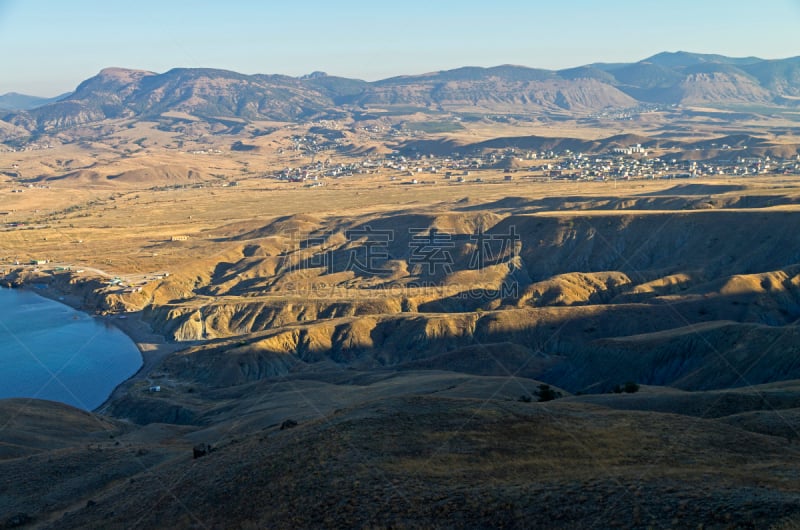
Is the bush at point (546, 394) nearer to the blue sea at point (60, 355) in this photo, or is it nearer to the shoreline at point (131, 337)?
the shoreline at point (131, 337)

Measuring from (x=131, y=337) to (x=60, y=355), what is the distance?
898 cm

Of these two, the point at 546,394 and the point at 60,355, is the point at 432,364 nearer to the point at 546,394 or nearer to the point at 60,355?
the point at 546,394

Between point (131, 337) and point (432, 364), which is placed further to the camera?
point (131, 337)

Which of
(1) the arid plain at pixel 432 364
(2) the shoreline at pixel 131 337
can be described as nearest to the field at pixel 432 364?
(1) the arid plain at pixel 432 364

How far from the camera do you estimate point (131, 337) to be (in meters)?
91.0

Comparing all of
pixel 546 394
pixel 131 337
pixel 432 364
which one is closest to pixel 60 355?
pixel 131 337

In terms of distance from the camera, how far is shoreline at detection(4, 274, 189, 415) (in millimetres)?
72688

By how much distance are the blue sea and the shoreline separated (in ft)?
2.78

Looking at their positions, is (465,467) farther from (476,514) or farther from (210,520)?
(210,520)

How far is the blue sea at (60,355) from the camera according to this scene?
74.2 meters

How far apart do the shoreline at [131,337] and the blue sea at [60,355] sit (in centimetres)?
85

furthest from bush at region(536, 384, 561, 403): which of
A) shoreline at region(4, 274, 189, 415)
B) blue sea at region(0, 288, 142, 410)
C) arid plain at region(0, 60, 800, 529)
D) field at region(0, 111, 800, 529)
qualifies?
blue sea at region(0, 288, 142, 410)

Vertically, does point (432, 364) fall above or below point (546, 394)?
below

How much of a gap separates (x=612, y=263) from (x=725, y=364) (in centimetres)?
4573
